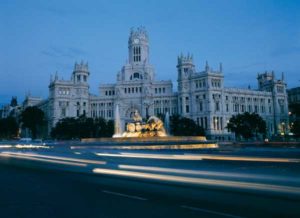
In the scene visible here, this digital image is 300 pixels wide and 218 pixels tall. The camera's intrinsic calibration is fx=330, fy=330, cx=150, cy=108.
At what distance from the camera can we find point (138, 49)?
130500mm

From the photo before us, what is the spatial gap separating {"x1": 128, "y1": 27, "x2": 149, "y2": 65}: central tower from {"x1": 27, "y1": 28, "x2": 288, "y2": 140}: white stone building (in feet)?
1.63

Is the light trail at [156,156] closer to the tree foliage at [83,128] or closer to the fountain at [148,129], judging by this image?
the fountain at [148,129]

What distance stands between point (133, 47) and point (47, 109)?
4088cm

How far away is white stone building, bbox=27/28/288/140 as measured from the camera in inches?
4094

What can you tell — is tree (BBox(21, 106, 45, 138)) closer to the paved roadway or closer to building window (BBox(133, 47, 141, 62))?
building window (BBox(133, 47, 141, 62))

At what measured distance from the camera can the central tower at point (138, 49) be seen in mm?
129375

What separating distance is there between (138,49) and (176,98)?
2928 centimetres

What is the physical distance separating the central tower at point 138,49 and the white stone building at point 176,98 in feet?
1.63

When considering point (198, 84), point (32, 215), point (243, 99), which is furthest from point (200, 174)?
point (243, 99)

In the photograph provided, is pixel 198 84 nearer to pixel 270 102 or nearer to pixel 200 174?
pixel 270 102

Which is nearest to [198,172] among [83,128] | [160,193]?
[160,193]

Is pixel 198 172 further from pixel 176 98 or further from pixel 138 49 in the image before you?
pixel 138 49

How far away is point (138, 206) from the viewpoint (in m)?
9.18

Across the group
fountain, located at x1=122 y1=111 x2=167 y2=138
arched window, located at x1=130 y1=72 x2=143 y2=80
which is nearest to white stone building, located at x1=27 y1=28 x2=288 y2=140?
arched window, located at x1=130 y1=72 x2=143 y2=80
